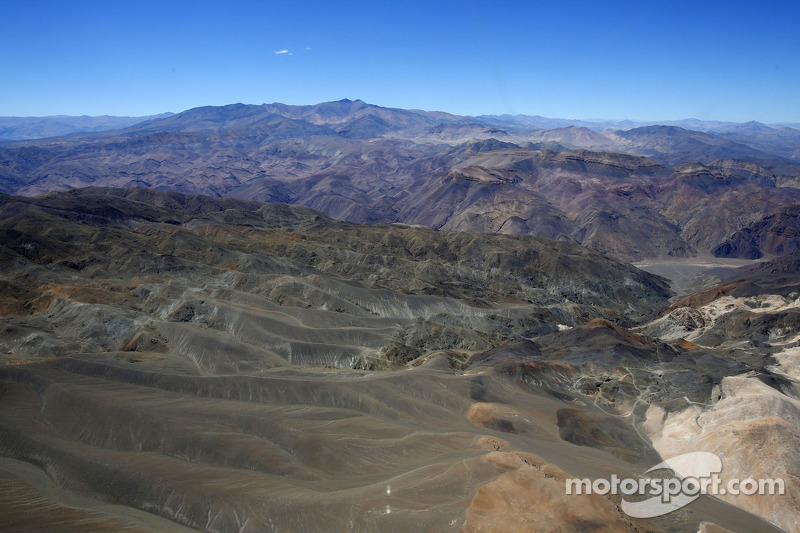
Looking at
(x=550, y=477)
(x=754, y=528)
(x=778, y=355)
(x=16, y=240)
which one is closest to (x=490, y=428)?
(x=550, y=477)

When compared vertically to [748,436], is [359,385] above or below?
below

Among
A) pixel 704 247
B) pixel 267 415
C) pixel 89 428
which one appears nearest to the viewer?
pixel 89 428

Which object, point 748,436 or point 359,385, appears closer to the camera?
point 748,436

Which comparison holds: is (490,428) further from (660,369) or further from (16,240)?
(16,240)

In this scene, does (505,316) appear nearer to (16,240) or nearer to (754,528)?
(754,528)

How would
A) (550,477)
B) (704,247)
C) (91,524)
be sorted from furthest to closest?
1. (704,247)
2. (550,477)
3. (91,524)

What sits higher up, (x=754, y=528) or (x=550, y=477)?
(x=550, y=477)

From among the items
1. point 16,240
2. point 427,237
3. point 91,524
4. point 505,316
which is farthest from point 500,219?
point 91,524

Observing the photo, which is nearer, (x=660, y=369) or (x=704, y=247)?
(x=660, y=369)

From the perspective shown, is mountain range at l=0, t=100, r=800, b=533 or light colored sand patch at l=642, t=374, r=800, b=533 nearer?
mountain range at l=0, t=100, r=800, b=533

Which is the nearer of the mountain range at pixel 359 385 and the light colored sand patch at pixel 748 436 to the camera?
the mountain range at pixel 359 385
